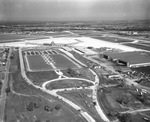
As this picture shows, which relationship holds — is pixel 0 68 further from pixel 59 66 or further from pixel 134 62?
pixel 134 62

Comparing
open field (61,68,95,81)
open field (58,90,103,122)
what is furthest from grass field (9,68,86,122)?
open field (61,68,95,81)

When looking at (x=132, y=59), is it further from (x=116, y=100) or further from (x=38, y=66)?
(x=116, y=100)

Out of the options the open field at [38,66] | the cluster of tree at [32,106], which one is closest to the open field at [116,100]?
the cluster of tree at [32,106]

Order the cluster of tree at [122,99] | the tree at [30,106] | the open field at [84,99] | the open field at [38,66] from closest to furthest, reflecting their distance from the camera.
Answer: the open field at [84,99] → the tree at [30,106] → the cluster of tree at [122,99] → the open field at [38,66]

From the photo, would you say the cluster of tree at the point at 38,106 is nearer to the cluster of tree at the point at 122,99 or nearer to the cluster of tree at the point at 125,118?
the cluster of tree at the point at 125,118

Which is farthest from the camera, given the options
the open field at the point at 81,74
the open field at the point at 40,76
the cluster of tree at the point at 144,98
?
the open field at the point at 81,74

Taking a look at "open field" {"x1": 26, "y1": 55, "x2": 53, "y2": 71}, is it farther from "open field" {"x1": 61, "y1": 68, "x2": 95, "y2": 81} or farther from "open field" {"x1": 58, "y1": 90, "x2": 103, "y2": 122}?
"open field" {"x1": 58, "y1": 90, "x2": 103, "y2": 122}

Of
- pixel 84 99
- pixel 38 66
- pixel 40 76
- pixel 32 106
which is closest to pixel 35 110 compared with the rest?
pixel 32 106
